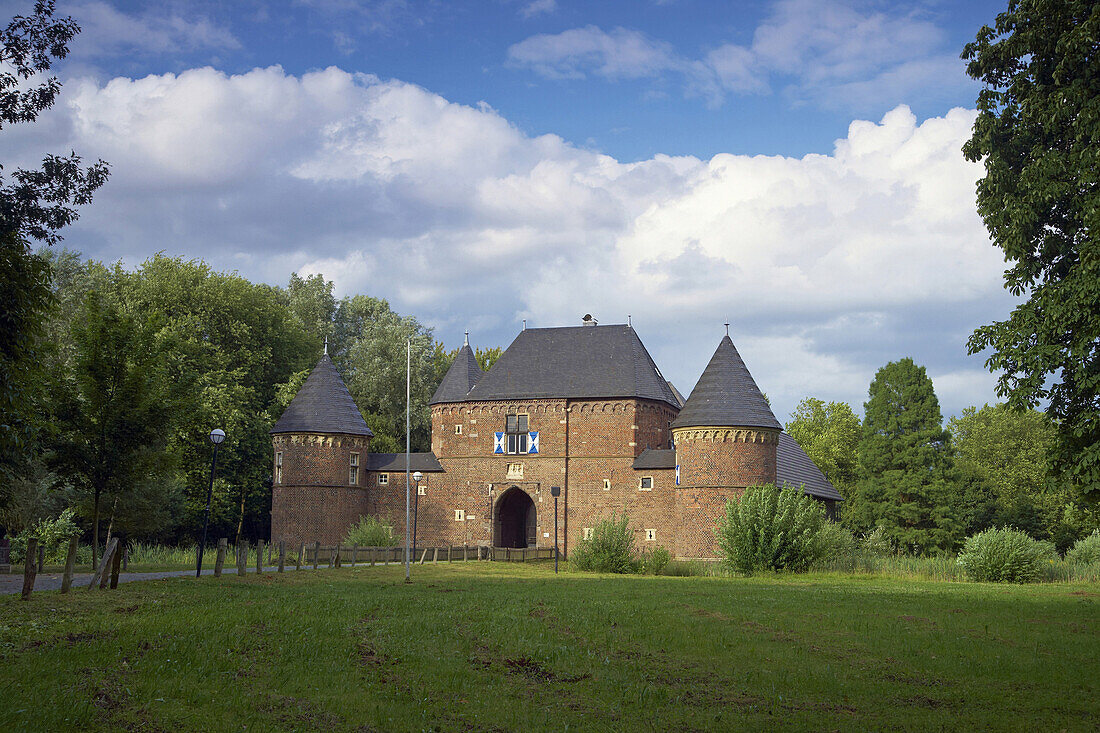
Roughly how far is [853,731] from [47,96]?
1589 cm

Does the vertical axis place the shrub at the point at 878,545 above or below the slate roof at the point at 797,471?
below

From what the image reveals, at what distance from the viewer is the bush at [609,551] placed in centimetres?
3275

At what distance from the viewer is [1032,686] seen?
1081cm

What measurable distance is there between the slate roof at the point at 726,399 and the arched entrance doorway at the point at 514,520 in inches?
444

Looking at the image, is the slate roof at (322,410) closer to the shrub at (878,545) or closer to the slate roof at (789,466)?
the slate roof at (789,466)

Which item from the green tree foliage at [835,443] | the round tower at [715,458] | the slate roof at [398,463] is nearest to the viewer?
the round tower at [715,458]

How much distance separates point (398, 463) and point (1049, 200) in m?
35.6

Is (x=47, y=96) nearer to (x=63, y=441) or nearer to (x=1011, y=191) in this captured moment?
(x=63, y=441)

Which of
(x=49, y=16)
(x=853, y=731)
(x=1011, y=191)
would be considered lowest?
(x=853, y=731)

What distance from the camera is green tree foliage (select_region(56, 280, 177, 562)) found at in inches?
752

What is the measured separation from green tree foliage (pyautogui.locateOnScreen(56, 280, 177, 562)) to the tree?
17088 mm

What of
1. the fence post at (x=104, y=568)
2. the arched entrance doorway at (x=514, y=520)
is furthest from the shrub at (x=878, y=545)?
the fence post at (x=104, y=568)

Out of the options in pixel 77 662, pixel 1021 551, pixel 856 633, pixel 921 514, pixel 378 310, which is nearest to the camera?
pixel 77 662

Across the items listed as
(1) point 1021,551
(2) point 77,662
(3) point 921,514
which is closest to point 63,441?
(2) point 77,662
